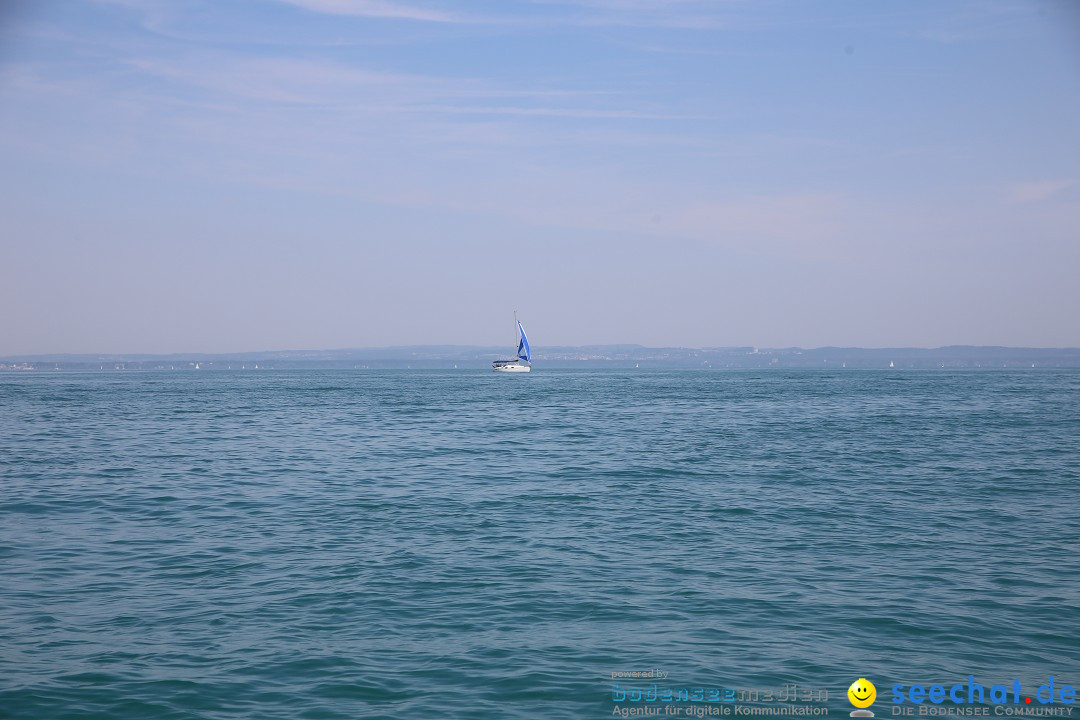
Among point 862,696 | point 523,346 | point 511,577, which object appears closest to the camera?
point 862,696

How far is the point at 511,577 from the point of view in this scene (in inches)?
587

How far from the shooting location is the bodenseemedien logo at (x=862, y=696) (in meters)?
9.61

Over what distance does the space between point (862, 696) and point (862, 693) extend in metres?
0.07

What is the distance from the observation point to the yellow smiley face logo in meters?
9.81

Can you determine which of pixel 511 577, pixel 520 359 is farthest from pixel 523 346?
pixel 511 577

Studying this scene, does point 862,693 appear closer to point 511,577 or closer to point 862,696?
point 862,696

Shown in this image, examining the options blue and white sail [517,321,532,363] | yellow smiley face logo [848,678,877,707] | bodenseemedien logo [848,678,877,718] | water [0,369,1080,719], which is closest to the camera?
bodenseemedien logo [848,678,877,718]

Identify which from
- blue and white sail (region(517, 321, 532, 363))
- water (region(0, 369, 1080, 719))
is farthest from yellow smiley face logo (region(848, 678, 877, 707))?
blue and white sail (region(517, 321, 532, 363))

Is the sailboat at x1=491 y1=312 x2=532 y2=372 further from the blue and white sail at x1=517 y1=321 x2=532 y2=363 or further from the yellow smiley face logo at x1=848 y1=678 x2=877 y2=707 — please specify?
the yellow smiley face logo at x1=848 y1=678 x2=877 y2=707

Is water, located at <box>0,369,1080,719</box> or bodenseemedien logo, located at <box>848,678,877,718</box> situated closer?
bodenseemedien logo, located at <box>848,678,877,718</box>

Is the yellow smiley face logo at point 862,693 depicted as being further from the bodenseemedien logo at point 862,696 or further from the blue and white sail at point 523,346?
the blue and white sail at point 523,346

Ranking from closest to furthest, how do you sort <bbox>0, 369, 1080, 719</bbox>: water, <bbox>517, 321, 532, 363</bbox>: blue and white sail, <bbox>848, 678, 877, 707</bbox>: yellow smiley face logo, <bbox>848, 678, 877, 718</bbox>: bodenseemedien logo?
<bbox>848, 678, 877, 718</bbox>: bodenseemedien logo, <bbox>848, 678, 877, 707</bbox>: yellow smiley face logo, <bbox>0, 369, 1080, 719</bbox>: water, <bbox>517, 321, 532, 363</bbox>: blue and white sail

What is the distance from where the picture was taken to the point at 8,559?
53.4ft

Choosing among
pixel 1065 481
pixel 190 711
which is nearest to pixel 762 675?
pixel 190 711
